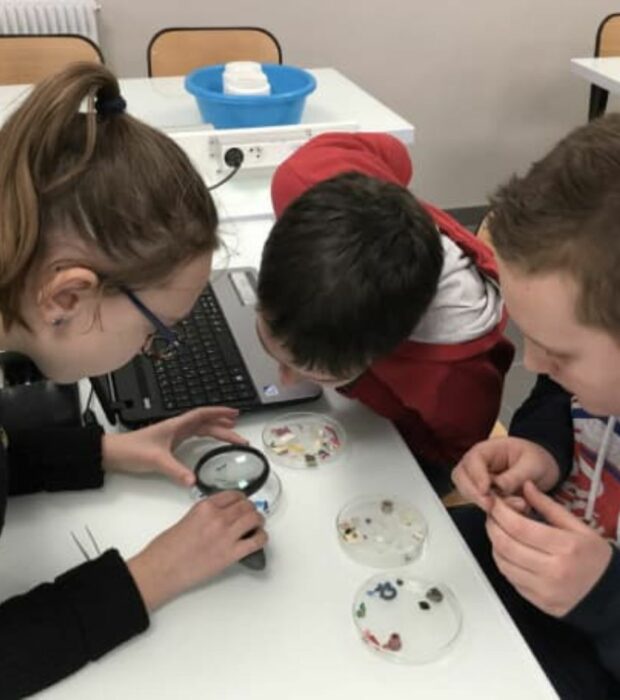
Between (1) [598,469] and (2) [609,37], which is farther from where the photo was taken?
(2) [609,37]

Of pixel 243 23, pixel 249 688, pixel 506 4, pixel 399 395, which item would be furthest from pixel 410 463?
pixel 506 4

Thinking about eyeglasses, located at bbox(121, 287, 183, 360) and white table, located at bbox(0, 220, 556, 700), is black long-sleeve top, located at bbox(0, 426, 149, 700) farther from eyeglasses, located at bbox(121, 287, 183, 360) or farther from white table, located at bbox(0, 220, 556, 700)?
eyeglasses, located at bbox(121, 287, 183, 360)

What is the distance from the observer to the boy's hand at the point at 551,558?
709mm

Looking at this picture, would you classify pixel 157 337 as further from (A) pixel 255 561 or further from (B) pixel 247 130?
(B) pixel 247 130

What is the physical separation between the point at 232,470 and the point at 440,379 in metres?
0.27

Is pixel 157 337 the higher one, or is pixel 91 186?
pixel 91 186

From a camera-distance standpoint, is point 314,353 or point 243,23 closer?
point 314,353

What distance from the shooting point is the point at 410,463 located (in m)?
0.89

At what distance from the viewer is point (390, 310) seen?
841 mm

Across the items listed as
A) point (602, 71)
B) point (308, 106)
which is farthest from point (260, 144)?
point (602, 71)

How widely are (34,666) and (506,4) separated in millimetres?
3064

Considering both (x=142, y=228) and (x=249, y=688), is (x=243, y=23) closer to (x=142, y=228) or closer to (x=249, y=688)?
(x=142, y=228)

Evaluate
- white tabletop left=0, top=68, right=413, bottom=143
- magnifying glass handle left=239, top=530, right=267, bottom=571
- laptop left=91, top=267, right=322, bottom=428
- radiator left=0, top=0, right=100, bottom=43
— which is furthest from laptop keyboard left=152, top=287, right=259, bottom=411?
radiator left=0, top=0, right=100, bottom=43

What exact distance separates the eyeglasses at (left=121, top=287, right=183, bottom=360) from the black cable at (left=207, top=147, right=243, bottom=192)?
1.77ft
